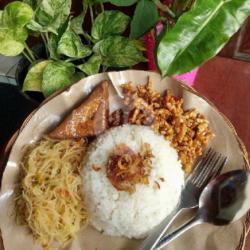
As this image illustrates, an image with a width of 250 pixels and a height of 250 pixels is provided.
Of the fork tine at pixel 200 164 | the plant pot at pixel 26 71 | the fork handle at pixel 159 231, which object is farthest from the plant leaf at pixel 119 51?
the fork handle at pixel 159 231

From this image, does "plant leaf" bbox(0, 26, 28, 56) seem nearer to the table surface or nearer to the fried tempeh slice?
the fried tempeh slice

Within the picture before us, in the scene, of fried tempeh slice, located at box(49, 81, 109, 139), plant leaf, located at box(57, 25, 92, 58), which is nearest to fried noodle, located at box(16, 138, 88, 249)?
fried tempeh slice, located at box(49, 81, 109, 139)

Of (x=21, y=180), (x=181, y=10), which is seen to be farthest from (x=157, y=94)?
(x=21, y=180)

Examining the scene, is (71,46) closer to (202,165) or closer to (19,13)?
(19,13)

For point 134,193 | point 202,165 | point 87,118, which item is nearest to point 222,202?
point 202,165

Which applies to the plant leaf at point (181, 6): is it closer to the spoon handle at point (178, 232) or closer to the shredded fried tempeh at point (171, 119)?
the shredded fried tempeh at point (171, 119)

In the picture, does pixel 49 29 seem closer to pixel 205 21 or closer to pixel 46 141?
pixel 46 141
